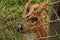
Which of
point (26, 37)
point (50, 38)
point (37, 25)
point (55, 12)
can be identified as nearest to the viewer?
point (55, 12)

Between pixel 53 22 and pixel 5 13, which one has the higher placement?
pixel 5 13

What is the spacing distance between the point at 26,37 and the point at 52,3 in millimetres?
1306

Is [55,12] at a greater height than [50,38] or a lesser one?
greater

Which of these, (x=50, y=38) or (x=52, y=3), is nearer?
(x=52, y=3)

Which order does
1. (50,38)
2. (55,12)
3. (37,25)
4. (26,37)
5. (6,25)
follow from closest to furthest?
(55,12) → (50,38) → (37,25) → (6,25) → (26,37)

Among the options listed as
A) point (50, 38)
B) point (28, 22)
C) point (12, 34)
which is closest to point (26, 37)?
point (12, 34)

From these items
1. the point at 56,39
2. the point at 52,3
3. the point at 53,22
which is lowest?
the point at 56,39

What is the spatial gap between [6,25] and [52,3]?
3.55ft

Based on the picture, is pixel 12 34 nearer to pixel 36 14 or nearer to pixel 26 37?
pixel 26 37

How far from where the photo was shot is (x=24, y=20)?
7.11 ft

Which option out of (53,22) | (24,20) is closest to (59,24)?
(53,22)

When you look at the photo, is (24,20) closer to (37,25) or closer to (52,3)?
(37,25)

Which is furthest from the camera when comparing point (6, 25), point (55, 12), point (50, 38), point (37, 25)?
point (6, 25)

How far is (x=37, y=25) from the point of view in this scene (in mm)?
2057
